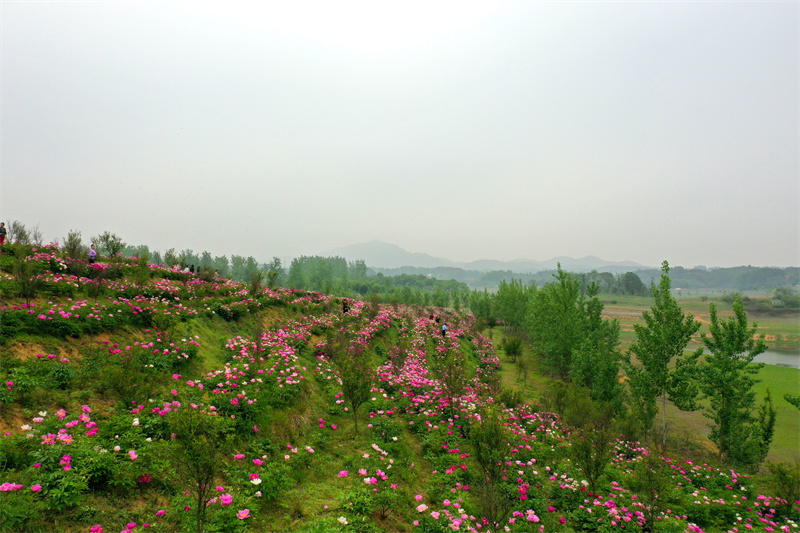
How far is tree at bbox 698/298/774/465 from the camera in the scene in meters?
10.2

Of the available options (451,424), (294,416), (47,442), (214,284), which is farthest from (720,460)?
(214,284)

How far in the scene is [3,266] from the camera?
369 inches

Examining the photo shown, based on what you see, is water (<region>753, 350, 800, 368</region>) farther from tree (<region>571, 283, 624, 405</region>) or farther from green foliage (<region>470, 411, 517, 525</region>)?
green foliage (<region>470, 411, 517, 525</region>)

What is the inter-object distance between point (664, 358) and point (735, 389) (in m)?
2.14

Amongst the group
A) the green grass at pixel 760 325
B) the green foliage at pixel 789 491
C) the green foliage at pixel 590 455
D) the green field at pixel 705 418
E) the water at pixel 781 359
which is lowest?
the water at pixel 781 359

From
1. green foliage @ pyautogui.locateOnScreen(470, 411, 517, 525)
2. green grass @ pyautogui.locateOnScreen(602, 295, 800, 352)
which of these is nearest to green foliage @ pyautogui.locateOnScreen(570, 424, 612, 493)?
green foliage @ pyautogui.locateOnScreen(470, 411, 517, 525)

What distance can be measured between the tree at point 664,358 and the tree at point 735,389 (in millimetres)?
647

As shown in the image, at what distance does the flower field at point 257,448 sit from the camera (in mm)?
3887

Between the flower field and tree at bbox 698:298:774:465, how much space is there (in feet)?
9.29

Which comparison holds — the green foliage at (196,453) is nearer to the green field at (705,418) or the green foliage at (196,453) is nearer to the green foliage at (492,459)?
the green foliage at (492,459)

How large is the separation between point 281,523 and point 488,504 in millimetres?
3404

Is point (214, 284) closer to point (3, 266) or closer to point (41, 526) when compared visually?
point (3, 266)

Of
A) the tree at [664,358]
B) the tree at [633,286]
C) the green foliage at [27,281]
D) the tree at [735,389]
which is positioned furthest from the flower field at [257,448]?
the tree at [633,286]

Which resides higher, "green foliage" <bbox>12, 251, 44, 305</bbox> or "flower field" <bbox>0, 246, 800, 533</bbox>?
"green foliage" <bbox>12, 251, 44, 305</bbox>
